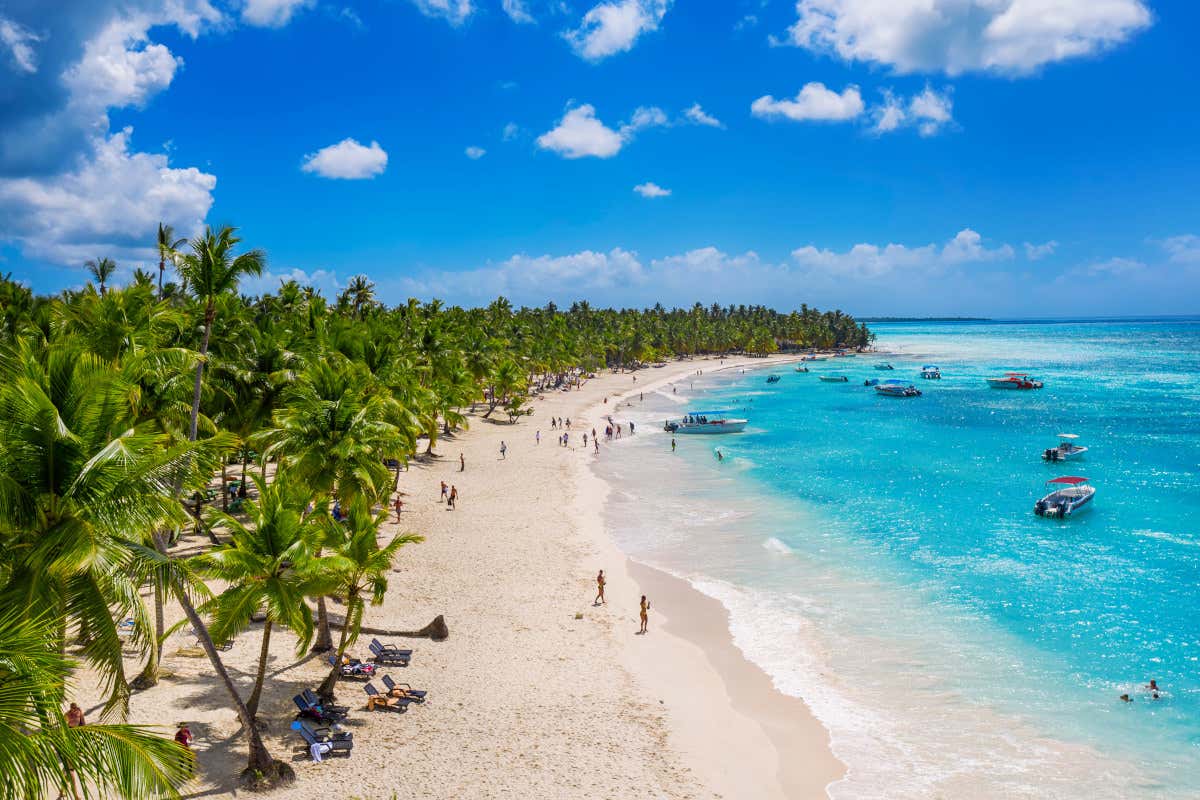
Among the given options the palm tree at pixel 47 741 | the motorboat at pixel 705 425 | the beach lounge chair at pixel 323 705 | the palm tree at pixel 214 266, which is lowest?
the beach lounge chair at pixel 323 705

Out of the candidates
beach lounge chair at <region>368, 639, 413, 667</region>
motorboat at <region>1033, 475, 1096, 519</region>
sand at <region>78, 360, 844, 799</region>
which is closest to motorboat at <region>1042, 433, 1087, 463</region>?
motorboat at <region>1033, 475, 1096, 519</region>

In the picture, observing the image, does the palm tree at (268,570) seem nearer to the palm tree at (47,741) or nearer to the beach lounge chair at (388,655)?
the beach lounge chair at (388,655)

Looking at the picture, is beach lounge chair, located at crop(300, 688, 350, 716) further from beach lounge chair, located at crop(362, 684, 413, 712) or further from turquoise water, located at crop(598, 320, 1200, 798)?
turquoise water, located at crop(598, 320, 1200, 798)

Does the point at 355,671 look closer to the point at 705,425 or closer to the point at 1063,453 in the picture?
the point at 705,425

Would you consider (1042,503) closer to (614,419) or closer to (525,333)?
(614,419)

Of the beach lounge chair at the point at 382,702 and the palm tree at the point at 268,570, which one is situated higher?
the palm tree at the point at 268,570

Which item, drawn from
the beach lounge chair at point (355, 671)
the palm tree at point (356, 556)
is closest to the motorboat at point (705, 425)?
the beach lounge chair at point (355, 671)
